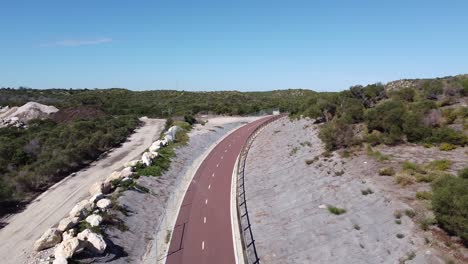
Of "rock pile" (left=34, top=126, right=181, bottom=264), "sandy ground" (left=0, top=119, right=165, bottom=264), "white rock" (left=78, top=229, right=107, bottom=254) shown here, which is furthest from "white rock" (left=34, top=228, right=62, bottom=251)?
"white rock" (left=78, top=229, right=107, bottom=254)

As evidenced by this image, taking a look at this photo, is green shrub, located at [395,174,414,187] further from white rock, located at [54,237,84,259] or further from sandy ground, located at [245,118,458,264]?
white rock, located at [54,237,84,259]

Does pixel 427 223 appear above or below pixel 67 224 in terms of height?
above

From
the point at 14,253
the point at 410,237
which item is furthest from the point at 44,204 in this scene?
the point at 410,237

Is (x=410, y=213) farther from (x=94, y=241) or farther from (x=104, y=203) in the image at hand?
(x=104, y=203)

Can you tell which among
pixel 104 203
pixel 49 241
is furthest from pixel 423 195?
pixel 49 241

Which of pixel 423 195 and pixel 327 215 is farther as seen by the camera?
pixel 327 215

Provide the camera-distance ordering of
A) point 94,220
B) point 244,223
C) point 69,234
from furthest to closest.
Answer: point 244,223
point 94,220
point 69,234

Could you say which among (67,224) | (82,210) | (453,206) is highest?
(453,206)

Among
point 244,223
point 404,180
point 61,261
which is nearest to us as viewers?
point 61,261

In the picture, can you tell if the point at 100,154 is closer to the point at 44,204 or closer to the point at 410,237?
the point at 44,204
